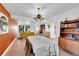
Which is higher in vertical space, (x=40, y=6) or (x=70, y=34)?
(x=40, y=6)

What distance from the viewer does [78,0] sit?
1.84 meters

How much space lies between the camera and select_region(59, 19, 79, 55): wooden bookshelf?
402 cm

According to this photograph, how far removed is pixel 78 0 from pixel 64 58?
1.14 meters

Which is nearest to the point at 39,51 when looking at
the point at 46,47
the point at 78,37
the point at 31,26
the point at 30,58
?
the point at 46,47

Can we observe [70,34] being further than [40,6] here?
Yes

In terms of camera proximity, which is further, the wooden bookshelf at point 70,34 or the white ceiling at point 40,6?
the wooden bookshelf at point 70,34

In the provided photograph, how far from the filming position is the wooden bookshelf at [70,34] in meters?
4.02

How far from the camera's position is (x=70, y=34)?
4746 mm

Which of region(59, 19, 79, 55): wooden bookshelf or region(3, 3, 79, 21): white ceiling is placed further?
region(59, 19, 79, 55): wooden bookshelf

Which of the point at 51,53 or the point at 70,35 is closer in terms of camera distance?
the point at 51,53

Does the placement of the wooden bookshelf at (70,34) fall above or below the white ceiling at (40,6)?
below

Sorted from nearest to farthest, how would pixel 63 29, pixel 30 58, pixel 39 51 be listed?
pixel 30 58 < pixel 39 51 < pixel 63 29

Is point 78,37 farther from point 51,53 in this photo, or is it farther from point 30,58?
point 30,58

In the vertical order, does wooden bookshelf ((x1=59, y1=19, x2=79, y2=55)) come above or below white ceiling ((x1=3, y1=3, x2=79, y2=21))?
below
